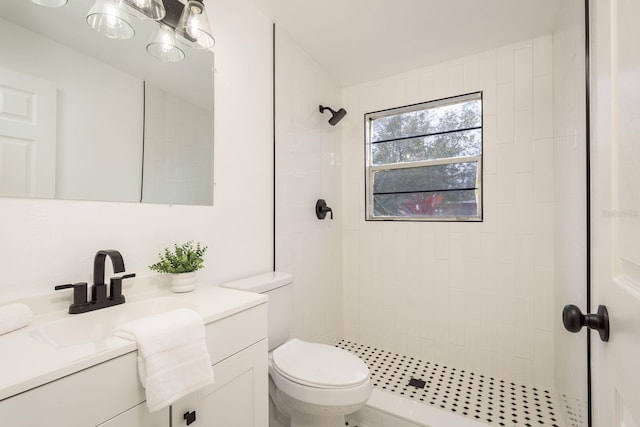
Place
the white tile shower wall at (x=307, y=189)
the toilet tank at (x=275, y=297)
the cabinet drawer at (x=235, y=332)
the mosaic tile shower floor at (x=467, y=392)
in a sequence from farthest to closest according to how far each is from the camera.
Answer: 1. the white tile shower wall at (x=307, y=189)
2. the mosaic tile shower floor at (x=467, y=392)
3. the toilet tank at (x=275, y=297)
4. the cabinet drawer at (x=235, y=332)

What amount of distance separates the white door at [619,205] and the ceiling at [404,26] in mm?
1380

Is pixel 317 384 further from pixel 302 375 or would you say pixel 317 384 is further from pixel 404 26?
pixel 404 26

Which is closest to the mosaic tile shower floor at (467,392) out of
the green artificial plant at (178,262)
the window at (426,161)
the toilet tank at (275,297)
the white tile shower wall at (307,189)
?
the white tile shower wall at (307,189)

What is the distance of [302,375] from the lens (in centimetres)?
132

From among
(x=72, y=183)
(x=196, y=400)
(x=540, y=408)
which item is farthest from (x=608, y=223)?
(x=540, y=408)

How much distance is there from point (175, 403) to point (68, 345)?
1.06 feet

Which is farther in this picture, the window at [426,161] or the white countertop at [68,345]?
the window at [426,161]

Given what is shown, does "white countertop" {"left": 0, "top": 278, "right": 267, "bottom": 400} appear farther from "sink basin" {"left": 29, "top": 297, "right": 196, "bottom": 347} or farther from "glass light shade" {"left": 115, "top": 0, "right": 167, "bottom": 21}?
"glass light shade" {"left": 115, "top": 0, "right": 167, "bottom": 21}

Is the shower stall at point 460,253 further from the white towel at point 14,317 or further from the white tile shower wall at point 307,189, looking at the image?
the white towel at point 14,317

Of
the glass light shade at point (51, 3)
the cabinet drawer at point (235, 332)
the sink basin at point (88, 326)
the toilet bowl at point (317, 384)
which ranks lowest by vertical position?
the toilet bowl at point (317, 384)

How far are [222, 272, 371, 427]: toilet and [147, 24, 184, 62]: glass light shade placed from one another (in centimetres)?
106

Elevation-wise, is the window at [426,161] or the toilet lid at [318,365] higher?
the window at [426,161]

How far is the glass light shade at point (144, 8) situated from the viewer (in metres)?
1.06

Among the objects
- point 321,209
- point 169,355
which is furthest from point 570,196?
point 169,355
